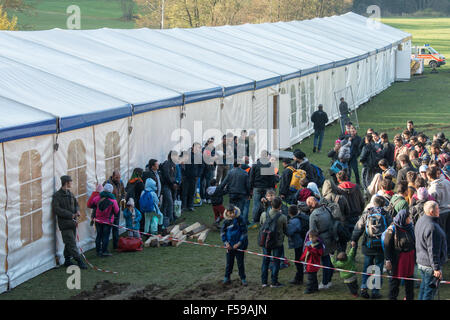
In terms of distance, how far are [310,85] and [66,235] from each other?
672 inches

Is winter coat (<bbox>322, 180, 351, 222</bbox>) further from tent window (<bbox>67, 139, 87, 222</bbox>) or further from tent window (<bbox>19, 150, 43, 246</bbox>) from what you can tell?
tent window (<bbox>19, 150, 43, 246</bbox>)

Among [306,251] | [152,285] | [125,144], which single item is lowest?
[152,285]

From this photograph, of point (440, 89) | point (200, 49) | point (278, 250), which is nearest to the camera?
point (278, 250)

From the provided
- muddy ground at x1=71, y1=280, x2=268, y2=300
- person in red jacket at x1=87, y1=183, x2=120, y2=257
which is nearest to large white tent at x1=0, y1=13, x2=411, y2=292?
person in red jacket at x1=87, y1=183, x2=120, y2=257

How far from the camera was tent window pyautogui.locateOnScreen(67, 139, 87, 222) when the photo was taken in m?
12.6

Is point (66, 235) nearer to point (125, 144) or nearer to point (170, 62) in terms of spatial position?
point (125, 144)

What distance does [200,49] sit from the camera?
77.9ft

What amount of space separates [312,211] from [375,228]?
1.20 m

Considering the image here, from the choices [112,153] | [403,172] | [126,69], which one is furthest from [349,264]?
[126,69]

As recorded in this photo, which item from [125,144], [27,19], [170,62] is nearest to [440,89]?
[170,62]

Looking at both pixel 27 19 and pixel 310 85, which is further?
pixel 27 19

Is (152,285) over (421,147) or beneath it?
beneath

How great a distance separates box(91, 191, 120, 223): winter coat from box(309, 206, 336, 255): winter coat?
3.84 metres
